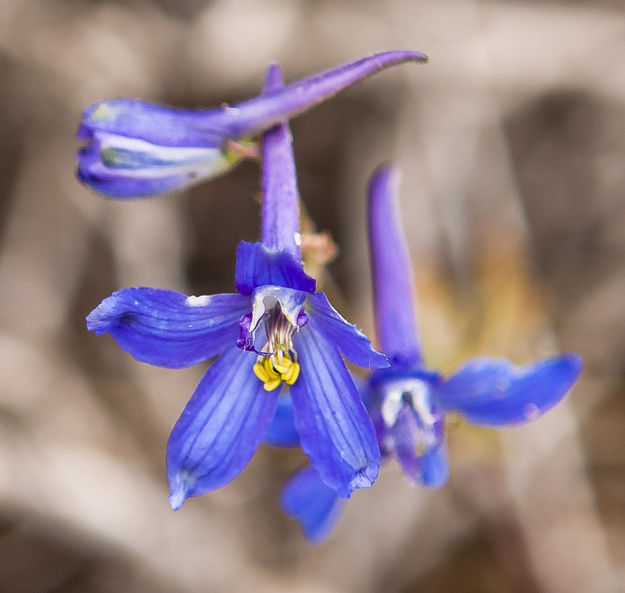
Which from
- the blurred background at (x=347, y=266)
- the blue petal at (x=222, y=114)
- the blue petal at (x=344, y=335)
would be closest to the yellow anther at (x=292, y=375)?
the blue petal at (x=344, y=335)

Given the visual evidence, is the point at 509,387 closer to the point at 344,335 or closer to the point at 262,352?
the point at 344,335

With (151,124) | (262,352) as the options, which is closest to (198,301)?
(262,352)

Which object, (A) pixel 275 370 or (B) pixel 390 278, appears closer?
(A) pixel 275 370

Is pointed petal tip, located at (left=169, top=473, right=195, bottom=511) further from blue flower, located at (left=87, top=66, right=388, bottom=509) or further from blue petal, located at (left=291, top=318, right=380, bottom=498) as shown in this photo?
blue petal, located at (left=291, top=318, right=380, bottom=498)

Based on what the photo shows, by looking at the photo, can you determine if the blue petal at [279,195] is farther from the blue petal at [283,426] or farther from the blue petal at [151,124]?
the blue petal at [283,426]

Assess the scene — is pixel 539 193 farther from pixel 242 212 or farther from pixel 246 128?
pixel 246 128

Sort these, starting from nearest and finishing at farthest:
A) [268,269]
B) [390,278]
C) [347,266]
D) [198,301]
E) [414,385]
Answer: [268,269], [198,301], [414,385], [390,278], [347,266]
